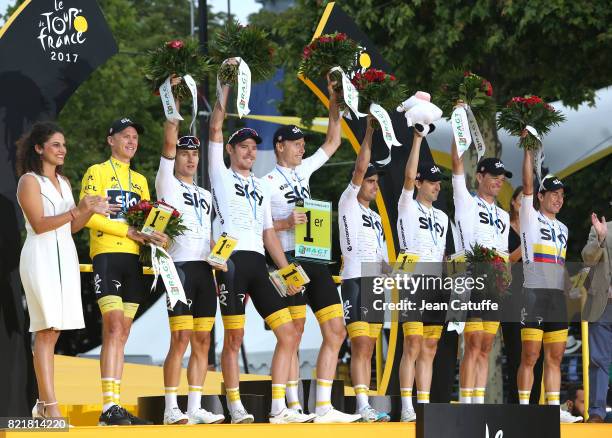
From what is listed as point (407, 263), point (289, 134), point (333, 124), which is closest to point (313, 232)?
point (289, 134)

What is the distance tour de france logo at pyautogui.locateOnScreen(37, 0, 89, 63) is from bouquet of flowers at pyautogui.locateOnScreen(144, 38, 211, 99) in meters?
1.00

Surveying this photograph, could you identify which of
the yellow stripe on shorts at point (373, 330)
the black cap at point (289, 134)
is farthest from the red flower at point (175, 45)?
the yellow stripe on shorts at point (373, 330)

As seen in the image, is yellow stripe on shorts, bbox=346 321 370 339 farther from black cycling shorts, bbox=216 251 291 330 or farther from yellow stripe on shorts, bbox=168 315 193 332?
yellow stripe on shorts, bbox=168 315 193 332

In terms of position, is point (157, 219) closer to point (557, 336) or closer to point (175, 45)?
point (175, 45)

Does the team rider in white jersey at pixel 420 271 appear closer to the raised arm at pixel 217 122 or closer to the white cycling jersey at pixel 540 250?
the white cycling jersey at pixel 540 250

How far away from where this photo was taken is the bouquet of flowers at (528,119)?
430 inches

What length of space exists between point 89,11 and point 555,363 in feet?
16.2

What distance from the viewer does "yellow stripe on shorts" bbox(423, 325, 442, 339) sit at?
417 inches

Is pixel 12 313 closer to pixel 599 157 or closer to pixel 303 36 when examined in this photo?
pixel 303 36

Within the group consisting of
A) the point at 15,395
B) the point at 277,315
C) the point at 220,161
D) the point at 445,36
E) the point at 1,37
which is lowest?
the point at 15,395

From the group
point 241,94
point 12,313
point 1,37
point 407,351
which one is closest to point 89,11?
point 1,37

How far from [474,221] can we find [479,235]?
127 millimetres

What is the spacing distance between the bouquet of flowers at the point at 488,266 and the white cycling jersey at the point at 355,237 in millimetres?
899

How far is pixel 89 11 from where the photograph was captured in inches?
399
